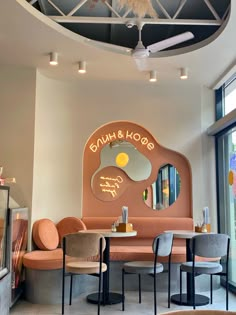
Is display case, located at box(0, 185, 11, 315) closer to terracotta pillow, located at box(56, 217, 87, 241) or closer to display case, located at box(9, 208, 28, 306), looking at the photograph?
display case, located at box(9, 208, 28, 306)

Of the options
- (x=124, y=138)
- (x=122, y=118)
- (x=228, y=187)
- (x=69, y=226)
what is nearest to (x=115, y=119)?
(x=122, y=118)

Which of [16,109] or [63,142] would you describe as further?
[63,142]

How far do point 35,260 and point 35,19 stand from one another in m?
3.17

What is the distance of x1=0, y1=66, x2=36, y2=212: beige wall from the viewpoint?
580 cm

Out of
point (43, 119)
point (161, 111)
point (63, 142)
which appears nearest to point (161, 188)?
point (161, 111)

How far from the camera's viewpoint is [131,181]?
6.81m

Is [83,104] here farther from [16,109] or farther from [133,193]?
[133,193]

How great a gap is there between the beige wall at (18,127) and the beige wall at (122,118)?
478 millimetres

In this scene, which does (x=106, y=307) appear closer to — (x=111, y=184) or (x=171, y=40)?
(x=111, y=184)

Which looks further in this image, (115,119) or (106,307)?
(115,119)

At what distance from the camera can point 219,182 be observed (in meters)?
6.62

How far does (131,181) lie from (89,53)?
2505mm

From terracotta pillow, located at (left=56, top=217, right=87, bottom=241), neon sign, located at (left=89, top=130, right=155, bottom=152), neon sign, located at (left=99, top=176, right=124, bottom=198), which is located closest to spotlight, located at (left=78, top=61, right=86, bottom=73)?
neon sign, located at (left=89, top=130, right=155, bottom=152)

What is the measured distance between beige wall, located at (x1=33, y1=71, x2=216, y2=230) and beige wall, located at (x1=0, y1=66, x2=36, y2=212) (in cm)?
48
